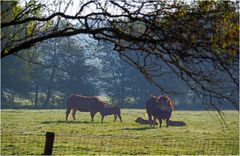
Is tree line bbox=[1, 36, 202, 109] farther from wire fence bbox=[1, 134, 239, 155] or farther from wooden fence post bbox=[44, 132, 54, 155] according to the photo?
wooden fence post bbox=[44, 132, 54, 155]

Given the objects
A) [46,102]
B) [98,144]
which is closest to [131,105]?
[46,102]

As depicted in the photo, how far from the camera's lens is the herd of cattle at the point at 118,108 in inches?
978

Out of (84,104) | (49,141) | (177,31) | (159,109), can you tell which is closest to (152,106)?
(159,109)

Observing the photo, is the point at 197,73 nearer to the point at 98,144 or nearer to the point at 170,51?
the point at 170,51

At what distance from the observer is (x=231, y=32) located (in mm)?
5996

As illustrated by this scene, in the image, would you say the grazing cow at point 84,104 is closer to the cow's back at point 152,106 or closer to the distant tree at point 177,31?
the cow's back at point 152,106

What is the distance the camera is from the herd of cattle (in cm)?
2484

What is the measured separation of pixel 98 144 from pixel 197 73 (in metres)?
7.93

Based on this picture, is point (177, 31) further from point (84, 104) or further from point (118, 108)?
point (84, 104)

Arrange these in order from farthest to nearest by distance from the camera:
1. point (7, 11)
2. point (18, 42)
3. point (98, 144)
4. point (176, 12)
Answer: point (98, 144), point (18, 42), point (7, 11), point (176, 12)

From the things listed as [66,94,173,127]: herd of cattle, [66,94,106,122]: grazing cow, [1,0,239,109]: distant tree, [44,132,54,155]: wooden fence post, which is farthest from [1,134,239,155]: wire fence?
[66,94,106,122]: grazing cow

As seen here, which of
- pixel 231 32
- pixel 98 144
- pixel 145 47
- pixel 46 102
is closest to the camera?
pixel 231 32

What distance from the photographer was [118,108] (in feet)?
90.5

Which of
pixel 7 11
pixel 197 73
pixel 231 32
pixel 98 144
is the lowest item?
pixel 98 144
